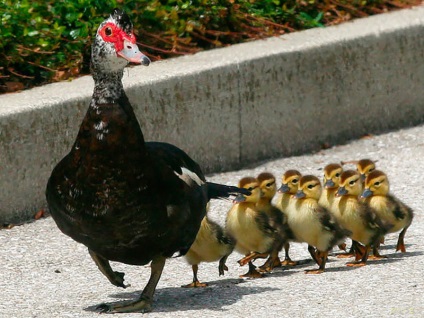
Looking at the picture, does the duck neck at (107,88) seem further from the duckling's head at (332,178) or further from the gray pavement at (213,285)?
the duckling's head at (332,178)

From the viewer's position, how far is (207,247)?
24.6ft

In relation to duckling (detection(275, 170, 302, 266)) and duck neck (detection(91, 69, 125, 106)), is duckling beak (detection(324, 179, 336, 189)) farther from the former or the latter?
duck neck (detection(91, 69, 125, 106))

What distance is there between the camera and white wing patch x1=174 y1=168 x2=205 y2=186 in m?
7.05

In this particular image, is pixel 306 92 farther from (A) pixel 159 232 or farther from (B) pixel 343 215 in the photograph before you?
(A) pixel 159 232

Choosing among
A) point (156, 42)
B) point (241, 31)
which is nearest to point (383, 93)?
point (241, 31)

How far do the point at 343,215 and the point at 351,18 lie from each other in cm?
372

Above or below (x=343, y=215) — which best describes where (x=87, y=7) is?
above

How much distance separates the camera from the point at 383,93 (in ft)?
35.9

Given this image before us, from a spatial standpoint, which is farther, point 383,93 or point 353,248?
point 383,93

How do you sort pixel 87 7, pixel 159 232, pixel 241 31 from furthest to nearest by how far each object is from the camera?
pixel 241 31
pixel 87 7
pixel 159 232

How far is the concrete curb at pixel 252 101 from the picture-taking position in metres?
8.72

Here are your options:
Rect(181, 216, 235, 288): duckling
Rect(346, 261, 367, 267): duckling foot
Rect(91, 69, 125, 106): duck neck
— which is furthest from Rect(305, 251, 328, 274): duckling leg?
Rect(91, 69, 125, 106): duck neck

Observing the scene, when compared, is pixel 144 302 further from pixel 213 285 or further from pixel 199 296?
pixel 213 285

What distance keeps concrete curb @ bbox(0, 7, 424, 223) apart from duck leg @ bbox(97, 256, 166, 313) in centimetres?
187
